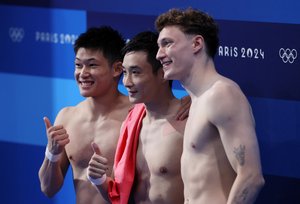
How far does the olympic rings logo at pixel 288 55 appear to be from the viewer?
12.4 feet

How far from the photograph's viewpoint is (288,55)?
12.5 ft

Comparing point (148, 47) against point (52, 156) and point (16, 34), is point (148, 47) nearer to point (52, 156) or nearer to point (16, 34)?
point (52, 156)

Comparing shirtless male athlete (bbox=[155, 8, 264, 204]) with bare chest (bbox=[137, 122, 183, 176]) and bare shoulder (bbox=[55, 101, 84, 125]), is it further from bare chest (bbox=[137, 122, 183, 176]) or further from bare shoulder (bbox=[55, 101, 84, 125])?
bare shoulder (bbox=[55, 101, 84, 125])

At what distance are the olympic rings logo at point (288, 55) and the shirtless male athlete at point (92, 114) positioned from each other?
651 mm

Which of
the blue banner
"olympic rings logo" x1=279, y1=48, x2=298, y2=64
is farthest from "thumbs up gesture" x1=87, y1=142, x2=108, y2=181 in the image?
the blue banner

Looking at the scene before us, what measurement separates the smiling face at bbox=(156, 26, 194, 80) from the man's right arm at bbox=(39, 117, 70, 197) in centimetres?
60

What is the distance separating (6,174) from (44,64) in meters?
0.67

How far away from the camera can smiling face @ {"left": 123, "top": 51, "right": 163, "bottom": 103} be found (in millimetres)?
3625

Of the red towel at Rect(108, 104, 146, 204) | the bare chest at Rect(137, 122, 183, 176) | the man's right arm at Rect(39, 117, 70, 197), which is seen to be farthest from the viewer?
the man's right arm at Rect(39, 117, 70, 197)

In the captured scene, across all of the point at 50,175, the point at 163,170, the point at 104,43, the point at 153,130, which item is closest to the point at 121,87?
the point at 104,43

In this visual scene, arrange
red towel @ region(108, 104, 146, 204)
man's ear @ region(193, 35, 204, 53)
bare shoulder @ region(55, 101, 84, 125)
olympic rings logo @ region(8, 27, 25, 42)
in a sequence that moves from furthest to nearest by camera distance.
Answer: olympic rings logo @ region(8, 27, 25, 42)
bare shoulder @ region(55, 101, 84, 125)
red towel @ region(108, 104, 146, 204)
man's ear @ region(193, 35, 204, 53)

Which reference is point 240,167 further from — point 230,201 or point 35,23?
point 35,23

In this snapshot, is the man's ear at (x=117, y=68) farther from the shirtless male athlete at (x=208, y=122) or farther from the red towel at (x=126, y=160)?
the shirtless male athlete at (x=208, y=122)

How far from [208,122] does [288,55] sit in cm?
69
